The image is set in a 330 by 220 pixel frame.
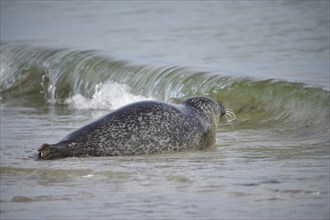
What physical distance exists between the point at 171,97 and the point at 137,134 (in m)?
3.94

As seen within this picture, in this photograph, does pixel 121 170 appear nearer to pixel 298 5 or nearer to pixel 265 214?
pixel 265 214

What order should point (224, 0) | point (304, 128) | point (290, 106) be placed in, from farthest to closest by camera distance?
point (224, 0) → point (290, 106) → point (304, 128)

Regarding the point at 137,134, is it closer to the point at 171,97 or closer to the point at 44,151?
the point at 44,151

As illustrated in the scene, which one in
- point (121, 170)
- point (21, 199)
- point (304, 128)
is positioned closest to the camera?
point (21, 199)

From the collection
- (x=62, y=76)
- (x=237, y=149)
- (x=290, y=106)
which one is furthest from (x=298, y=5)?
(x=237, y=149)

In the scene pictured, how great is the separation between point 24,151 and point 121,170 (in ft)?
4.77

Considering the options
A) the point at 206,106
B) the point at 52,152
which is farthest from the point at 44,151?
the point at 206,106

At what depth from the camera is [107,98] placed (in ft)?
39.8

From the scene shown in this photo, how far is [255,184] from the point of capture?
20.5 feet

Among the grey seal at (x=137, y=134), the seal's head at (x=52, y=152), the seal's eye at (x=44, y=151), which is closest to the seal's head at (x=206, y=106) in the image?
the grey seal at (x=137, y=134)

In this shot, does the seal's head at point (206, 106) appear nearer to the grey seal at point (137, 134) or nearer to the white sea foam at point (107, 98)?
the grey seal at point (137, 134)

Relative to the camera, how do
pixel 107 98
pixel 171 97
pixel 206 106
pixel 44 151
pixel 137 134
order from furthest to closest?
pixel 107 98
pixel 171 97
pixel 206 106
pixel 137 134
pixel 44 151

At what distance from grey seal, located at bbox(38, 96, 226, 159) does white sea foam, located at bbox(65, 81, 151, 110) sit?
3662mm

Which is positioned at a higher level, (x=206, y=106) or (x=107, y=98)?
(x=206, y=106)
